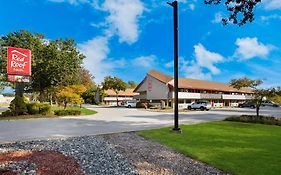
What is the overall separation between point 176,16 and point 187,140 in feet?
23.0

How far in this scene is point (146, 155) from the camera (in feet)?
30.8

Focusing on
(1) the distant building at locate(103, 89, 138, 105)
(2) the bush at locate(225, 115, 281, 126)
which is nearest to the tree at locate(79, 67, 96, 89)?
(1) the distant building at locate(103, 89, 138, 105)

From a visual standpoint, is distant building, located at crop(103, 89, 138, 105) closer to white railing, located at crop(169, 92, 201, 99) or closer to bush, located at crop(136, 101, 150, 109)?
bush, located at crop(136, 101, 150, 109)

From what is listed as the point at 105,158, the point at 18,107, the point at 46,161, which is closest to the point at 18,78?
the point at 18,107

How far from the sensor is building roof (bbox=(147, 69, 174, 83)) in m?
53.6

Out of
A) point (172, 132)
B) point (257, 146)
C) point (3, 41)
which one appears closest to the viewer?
point (257, 146)

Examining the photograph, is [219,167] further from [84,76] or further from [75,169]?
[84,76]

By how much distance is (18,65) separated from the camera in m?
24.7

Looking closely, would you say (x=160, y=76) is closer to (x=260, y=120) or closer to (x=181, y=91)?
(x=181, y=91)

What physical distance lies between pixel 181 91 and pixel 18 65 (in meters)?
35.0

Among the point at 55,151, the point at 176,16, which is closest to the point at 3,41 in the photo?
the point at 176,16

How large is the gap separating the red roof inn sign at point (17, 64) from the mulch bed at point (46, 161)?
56.5 feet

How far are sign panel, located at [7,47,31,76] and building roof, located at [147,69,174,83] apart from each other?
3166 cm

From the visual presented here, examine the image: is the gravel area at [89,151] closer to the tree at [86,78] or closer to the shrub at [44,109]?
the shrub at [44,109]
